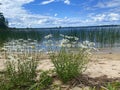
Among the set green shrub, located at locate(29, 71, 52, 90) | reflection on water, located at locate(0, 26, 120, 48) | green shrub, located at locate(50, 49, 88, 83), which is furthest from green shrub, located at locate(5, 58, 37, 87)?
reflection on water, located at locate(0, 26, 120, 48)

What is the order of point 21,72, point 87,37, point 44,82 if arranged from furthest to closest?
point 87,37, point 44,82, point 21,72

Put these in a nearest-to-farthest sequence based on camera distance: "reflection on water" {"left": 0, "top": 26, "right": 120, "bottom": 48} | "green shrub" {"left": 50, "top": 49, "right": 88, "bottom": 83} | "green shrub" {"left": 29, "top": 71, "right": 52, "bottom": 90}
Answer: "green shrub" {"left": 29, "top": 71, "right": 52, "bottom": 90} → "green shrub" {"left": 50, "top": 49, "right": 88, "bottom": 83} → "reflection on water" {"left": 0, "top": 26, "right": 120, "bottom": 48}

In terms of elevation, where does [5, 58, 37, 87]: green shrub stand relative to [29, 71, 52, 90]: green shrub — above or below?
above

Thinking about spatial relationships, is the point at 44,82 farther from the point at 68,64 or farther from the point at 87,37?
the point at 87,37

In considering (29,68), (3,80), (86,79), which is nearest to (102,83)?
(86,79)

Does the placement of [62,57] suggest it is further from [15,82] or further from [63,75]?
[15,82]

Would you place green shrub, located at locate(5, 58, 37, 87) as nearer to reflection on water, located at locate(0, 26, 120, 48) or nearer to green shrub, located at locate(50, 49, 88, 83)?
green shrub, located at locate(50, 49, 88, 83)

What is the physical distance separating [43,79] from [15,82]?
64cm

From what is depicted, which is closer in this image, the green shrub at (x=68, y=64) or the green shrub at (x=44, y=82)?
the green shrub at (x=44, y=82)

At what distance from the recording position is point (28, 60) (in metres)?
7.39

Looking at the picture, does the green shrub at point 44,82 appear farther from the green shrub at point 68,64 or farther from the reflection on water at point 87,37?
the reflection on water at point 87,37

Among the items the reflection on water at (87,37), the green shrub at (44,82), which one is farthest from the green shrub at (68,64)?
the reflection on water at (87,37)

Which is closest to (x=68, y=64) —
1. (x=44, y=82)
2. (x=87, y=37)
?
(x=44, y=82)

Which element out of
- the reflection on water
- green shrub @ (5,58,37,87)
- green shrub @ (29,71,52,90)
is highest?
green shrub @ (5,58,37,87)
